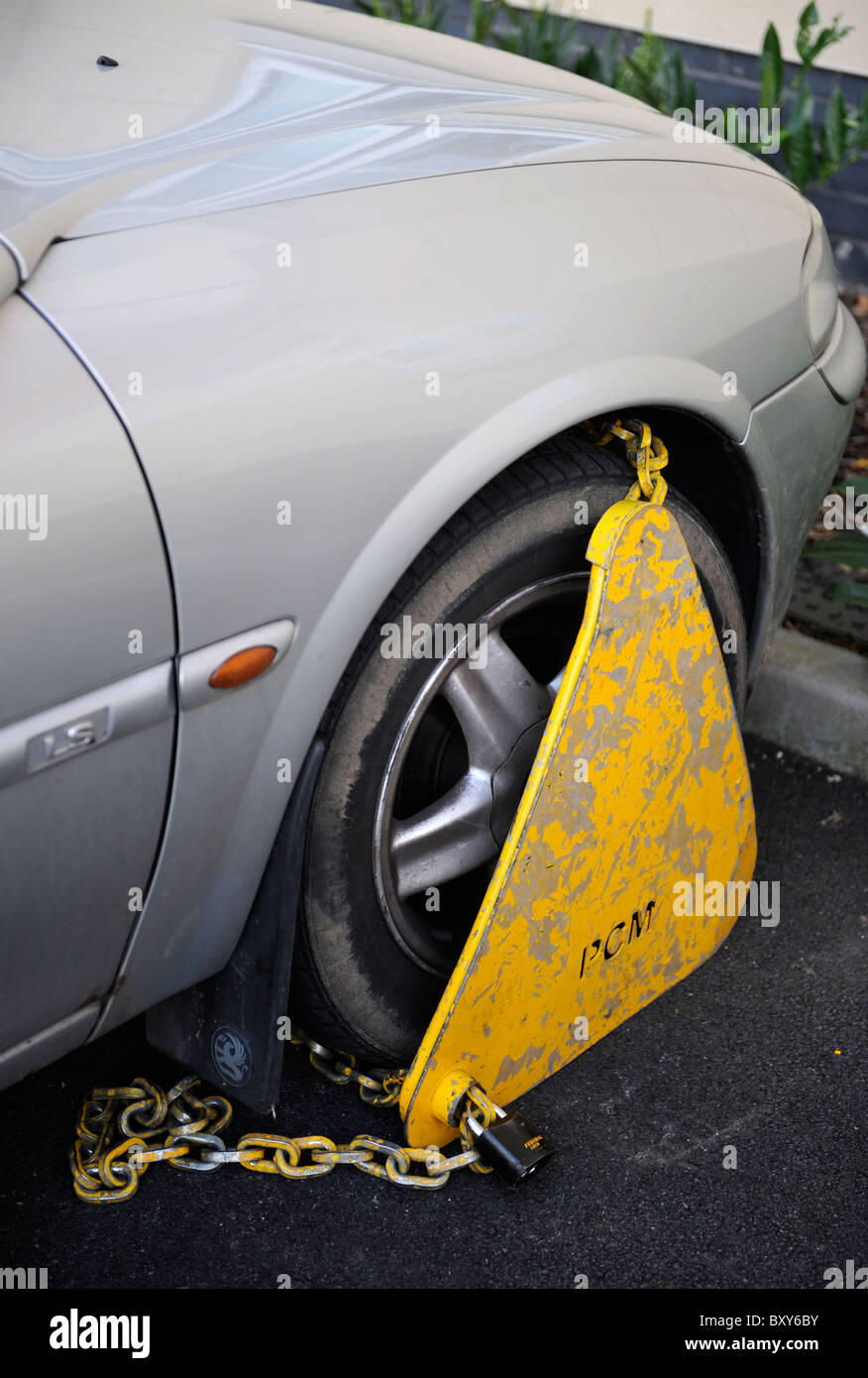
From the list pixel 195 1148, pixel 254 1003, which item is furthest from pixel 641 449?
pixel 195 1148

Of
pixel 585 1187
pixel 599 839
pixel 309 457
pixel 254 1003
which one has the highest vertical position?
pixel 309 457

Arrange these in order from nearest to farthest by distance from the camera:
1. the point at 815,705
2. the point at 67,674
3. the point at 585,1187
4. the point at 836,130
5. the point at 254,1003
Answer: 1. the point at 67,674
2. the point at 254,1003
3. the point at 585,1187
4. the point at 815,705
5. the point at 836,130

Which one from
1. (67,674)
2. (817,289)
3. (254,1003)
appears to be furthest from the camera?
(817,289)

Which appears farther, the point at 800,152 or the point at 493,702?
the point at 800,152

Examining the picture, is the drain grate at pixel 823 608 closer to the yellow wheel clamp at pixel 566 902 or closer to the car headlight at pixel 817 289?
the car headlight at pixel 817 289

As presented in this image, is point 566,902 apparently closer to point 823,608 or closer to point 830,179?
point 823,608

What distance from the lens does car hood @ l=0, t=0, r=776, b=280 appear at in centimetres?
138

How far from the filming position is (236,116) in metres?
1.58

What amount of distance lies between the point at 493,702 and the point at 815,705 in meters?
1.19

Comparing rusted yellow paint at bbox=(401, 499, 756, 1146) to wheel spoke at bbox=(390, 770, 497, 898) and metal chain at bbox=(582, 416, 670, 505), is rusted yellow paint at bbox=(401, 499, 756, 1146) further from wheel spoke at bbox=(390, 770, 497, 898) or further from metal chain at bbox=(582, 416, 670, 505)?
wheel spoke at bbox=(390, 770, 497, 898)

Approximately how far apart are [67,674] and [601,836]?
2.94ft

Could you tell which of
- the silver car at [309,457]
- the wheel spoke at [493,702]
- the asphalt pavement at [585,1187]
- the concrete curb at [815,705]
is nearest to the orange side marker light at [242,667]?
the silver car at [309,457]

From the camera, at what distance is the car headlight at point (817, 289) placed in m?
2.07

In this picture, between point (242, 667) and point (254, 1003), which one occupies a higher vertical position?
point (242, 667)
